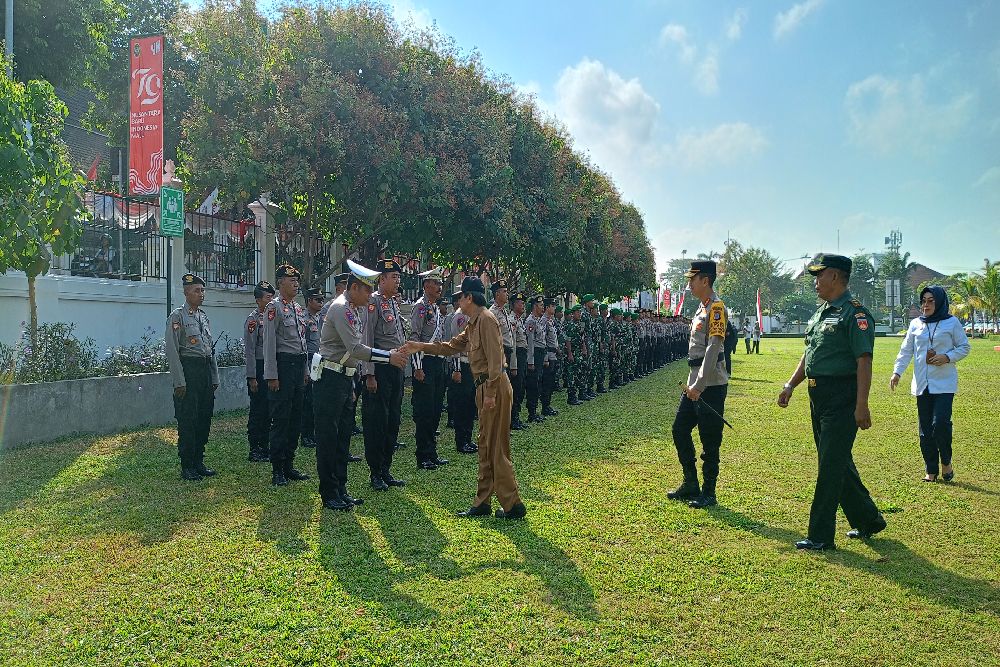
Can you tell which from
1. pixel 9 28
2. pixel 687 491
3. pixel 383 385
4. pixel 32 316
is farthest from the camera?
pixel 9 28

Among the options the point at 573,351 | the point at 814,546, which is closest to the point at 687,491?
the point at 814,546

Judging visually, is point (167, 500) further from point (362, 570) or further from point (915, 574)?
point (915, 574)

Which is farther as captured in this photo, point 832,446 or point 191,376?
point 191,376

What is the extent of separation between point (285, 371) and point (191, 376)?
3.01ft

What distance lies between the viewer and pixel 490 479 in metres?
6.28

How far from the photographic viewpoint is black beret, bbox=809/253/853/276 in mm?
5461

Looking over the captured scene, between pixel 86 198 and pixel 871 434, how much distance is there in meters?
12.4

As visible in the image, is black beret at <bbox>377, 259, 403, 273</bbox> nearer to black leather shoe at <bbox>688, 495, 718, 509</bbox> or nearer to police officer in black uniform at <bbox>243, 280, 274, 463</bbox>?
police officer in black uniform at <bbox>243, 280, 274, 463</bbox>

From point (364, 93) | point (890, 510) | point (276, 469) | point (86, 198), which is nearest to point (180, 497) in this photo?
point (276, 469)

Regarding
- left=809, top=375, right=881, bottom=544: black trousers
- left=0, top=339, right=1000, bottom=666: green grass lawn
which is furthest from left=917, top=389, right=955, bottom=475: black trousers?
left=809, top=375, right=881, bottom=544: black trousers

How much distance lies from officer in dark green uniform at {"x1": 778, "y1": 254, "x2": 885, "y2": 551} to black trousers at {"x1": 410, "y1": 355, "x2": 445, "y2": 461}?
169 inches

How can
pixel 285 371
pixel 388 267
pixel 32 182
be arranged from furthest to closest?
pixel 32 182
pixel 285 371
pixel 388 267

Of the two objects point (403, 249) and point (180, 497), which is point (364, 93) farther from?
point (180, 497)

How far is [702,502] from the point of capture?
258 inches
